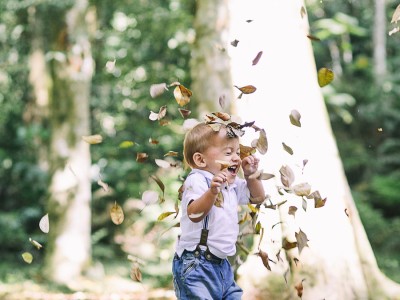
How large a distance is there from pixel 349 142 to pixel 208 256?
50.2ft

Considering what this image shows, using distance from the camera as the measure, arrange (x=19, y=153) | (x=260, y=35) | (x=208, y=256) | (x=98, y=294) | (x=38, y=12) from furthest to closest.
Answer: (x=19, y=153), (x=38, y=12), (x=98, y=294), (x=260, y=35), (x=208, y=256)

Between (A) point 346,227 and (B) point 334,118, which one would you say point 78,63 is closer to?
(A) point 346,227

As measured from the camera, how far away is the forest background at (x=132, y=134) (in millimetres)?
11047

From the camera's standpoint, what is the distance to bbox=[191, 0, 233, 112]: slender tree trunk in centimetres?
717

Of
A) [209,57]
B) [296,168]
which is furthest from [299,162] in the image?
[209,57]

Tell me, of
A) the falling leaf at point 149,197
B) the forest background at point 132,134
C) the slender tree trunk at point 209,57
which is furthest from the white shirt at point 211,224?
the forest background at point 132,134

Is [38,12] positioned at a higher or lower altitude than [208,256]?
lower

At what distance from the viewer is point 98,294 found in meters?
8.62

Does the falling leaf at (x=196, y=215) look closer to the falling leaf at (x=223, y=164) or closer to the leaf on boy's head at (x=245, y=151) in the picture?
the falling leaf at (x=223, y=164)

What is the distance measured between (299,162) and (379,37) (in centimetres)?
1440

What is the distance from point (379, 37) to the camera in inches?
712

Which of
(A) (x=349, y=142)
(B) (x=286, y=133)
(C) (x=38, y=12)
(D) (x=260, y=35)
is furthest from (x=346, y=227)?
(A) (x=349, y=142)

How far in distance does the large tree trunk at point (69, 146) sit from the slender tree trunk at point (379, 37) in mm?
9994

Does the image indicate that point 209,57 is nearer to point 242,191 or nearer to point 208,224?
point 242,191
